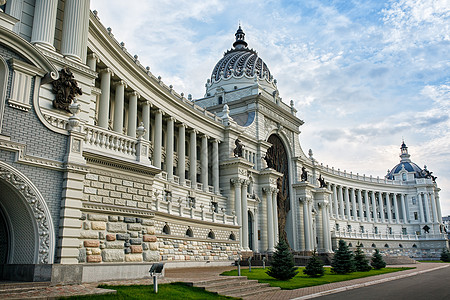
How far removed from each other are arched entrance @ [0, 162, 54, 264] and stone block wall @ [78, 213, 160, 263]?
1.50 m

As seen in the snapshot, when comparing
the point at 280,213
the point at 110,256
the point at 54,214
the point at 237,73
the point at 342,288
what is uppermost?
the point at 237,73

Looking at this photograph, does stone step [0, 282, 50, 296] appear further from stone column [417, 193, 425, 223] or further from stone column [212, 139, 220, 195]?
stone column [417, 193, 425, 223]

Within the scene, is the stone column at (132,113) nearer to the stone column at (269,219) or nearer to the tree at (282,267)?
the tree at (282,267)

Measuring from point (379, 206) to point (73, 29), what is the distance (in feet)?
311

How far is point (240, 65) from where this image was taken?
69.1 metres

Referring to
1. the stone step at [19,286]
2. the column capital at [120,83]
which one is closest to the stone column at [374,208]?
the column capital at [120,83]

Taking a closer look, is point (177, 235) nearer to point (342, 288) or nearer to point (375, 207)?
point (342, 288)

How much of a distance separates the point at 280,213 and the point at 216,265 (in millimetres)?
25441

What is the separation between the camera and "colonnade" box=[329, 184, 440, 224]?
304 ft

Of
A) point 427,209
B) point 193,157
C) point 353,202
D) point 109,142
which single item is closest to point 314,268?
point 109,142

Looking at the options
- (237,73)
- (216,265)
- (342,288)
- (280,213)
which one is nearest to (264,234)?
(280,213)

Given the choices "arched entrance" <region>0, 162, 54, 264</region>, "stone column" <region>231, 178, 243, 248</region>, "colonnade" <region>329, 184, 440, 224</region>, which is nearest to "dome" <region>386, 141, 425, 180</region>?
"colonnade" <region>329, 184, 440, 224</region>

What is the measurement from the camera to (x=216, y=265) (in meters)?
36.2

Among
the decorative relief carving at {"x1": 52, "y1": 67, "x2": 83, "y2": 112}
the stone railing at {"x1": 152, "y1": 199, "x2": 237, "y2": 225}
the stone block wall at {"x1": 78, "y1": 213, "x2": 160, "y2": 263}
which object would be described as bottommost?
the stone block wall at {"x1": 78, "y1": 213, "x2": 160, "y2": 263}
